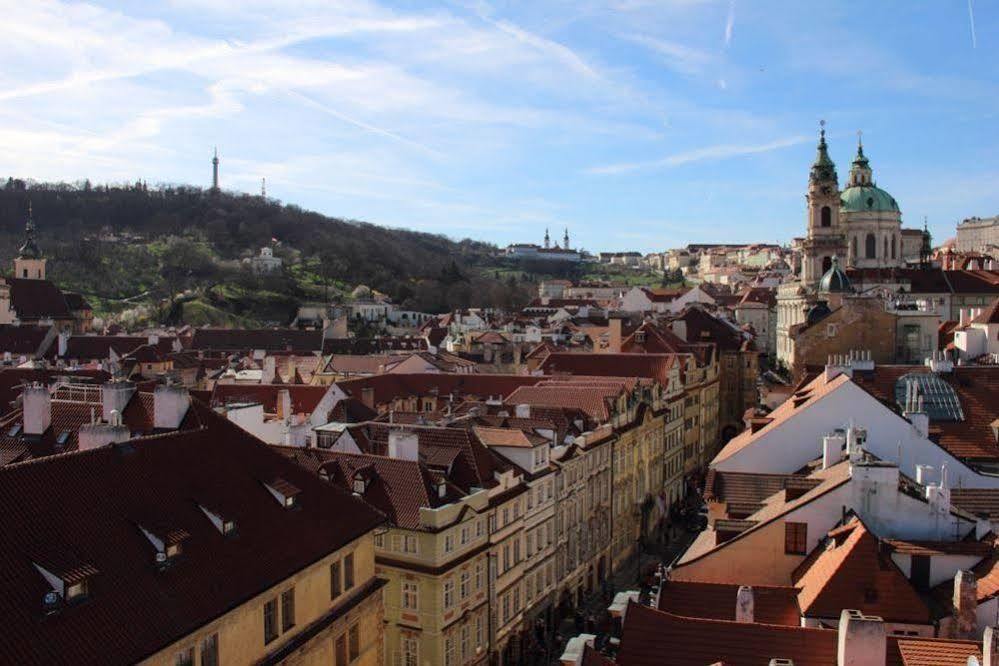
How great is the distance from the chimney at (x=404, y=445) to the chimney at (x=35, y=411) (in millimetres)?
11338

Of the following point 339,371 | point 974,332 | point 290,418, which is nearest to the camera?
point 290,418

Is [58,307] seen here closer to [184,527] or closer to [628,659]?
[184,527]

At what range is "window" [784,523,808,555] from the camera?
24.7m

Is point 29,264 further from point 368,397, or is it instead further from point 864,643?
point 864,643

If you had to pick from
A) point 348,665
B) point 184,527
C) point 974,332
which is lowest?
point 348,665

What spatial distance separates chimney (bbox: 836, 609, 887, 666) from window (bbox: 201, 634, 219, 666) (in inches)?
477

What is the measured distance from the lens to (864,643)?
16172 millimetres

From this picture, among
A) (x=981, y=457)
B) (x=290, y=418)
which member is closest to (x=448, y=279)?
(x=290, y=418)

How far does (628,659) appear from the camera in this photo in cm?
1777

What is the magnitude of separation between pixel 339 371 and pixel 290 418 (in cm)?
2749

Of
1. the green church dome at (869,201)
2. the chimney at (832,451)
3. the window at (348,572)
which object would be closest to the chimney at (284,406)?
the window at (348,572)

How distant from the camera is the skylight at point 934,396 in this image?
36.8 m

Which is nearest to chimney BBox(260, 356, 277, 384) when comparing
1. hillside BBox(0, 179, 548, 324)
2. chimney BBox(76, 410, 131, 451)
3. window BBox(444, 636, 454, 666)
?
window BBox(444, 636, 454, 666)

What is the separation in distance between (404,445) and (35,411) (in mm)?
12077
